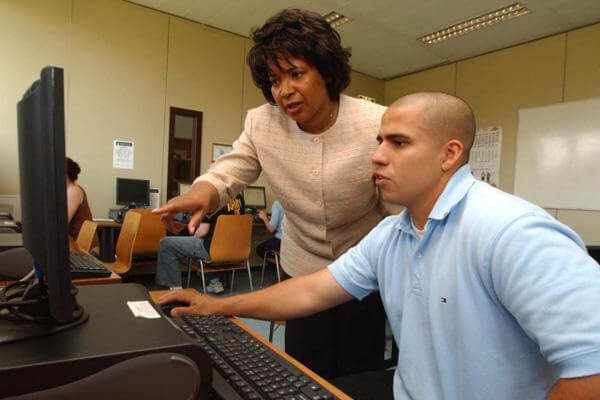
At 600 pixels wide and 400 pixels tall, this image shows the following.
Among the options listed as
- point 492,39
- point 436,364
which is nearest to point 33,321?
point 436,364

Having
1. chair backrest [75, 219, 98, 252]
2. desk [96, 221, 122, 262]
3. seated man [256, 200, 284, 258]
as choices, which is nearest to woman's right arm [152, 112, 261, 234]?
chair backrest [75, 219, 98, 252]

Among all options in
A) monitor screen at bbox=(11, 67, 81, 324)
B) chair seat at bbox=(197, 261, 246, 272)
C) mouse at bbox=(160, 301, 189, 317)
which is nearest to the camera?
monitor screen at bbox=(11, 67, 81, 324)

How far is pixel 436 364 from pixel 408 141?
44 cm

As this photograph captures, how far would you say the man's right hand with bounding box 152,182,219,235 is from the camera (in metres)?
0.94

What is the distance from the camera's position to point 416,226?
90 centimetres

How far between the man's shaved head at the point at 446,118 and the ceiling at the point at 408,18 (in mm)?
3571

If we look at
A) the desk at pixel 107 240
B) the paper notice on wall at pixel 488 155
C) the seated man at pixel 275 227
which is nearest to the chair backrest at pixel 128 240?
the desk at pixel 107 240

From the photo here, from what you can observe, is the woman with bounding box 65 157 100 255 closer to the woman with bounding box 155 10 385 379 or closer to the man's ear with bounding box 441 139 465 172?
the woman with bounding box 155 10 385 379

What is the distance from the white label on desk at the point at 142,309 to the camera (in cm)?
63

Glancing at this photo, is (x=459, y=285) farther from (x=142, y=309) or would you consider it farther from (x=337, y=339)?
(x=337, y=339)

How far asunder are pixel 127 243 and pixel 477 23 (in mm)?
4122

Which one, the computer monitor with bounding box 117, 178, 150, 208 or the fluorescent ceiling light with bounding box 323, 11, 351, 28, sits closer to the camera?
the computer monitor with bounding box 117, 178, 150, 208

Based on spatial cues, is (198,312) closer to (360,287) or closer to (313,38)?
(360,287)

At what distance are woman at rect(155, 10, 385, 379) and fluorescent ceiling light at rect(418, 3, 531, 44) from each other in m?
3.70
